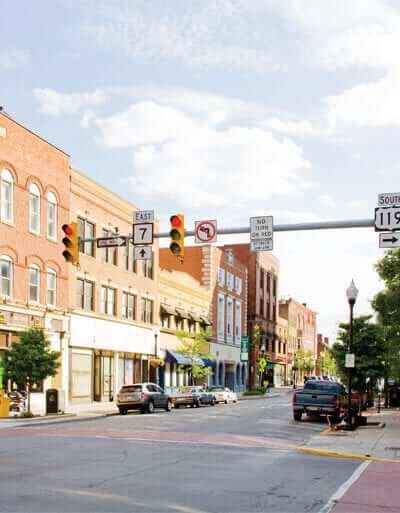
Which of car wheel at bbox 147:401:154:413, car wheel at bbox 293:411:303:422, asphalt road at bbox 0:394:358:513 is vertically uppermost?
asphalt road at bbox 0:394:358:513

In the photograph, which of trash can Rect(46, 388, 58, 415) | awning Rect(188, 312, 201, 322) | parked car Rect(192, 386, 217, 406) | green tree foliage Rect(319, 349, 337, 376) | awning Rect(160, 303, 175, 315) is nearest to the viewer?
trash can Rect(46, 388, 58, 415)

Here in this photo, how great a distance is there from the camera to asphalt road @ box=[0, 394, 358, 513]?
11.4 m

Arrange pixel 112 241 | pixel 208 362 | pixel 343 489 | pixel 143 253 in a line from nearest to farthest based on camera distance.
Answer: pixel 343 489
pixel 143 253
pixel 112 241
pixel 208 362

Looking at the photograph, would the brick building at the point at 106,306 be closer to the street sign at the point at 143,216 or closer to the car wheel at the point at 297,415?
the car wheel at the point at 297,415

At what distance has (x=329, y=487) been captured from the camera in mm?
13758

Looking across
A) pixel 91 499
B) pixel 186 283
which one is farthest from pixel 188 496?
pixel 186 283

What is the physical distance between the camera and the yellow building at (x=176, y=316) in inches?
2544

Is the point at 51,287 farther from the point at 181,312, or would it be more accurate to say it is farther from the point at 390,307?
the point at 181,312

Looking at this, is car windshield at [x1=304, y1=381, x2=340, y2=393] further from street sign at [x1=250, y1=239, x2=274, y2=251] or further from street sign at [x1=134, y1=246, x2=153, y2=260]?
street sign at [x1=250, y1=239, x2=274, y2=251]

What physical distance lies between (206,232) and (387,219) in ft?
15.2

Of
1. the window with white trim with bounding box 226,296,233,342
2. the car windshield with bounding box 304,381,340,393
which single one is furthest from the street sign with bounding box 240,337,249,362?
the car windshield with bounding box 304,381,340,393

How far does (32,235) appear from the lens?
43.4m

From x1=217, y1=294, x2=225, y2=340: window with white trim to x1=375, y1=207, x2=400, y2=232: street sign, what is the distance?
6253 centimetres

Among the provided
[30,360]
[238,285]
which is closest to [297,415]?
[30,360]
